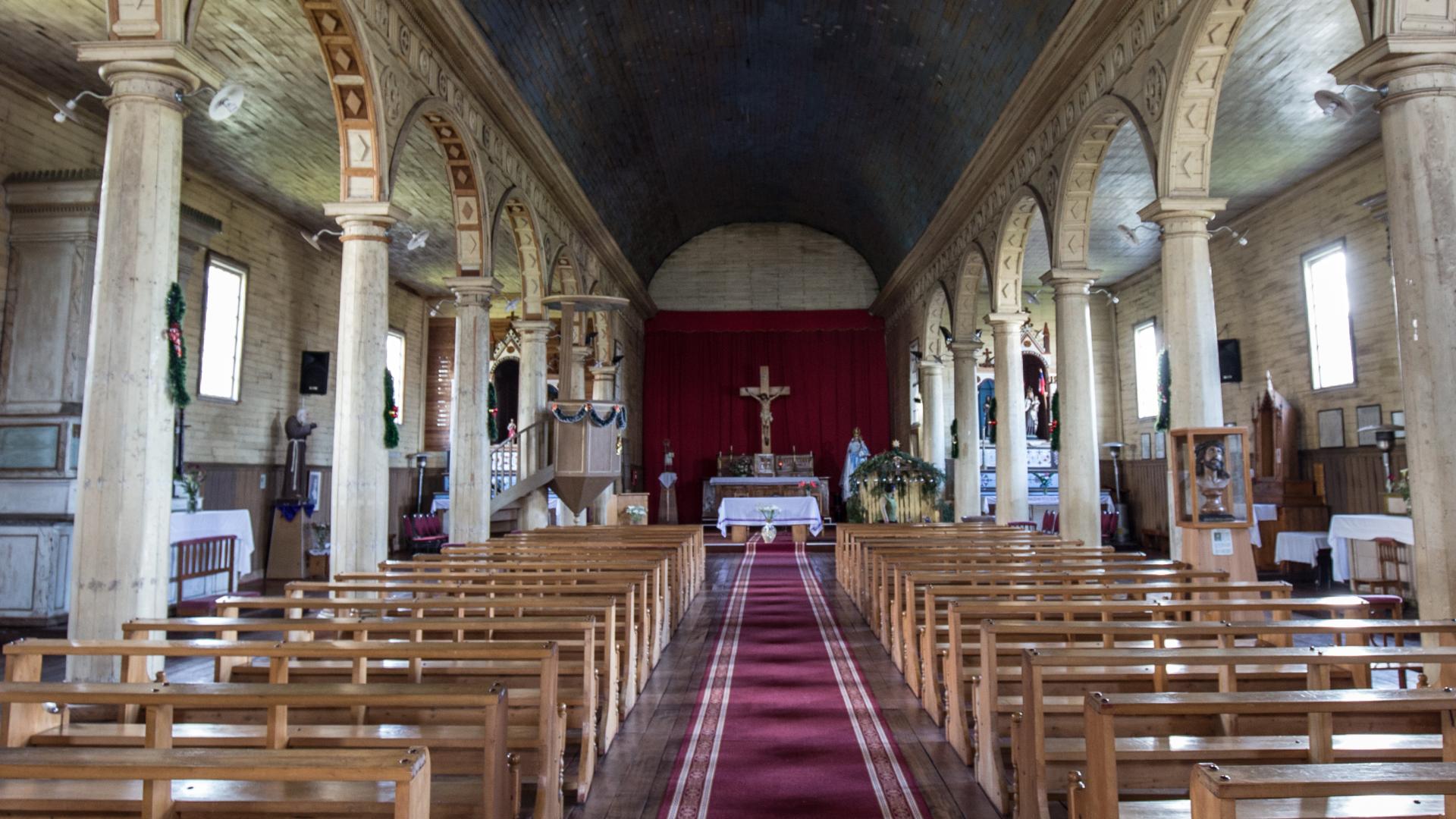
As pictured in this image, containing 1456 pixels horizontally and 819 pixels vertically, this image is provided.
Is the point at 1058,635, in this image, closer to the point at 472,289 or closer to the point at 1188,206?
the point at 1188,206

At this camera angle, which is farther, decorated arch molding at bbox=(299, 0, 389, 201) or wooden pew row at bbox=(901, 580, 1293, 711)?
decorated arch molding at bbox=(299, 0, 389, 201)

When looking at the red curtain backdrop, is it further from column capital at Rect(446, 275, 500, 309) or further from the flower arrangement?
the flower arrangement

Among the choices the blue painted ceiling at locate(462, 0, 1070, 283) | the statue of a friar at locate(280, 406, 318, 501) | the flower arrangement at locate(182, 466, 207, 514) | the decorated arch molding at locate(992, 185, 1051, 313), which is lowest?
the flower arrangement at locate(182, 466, 207, 514)

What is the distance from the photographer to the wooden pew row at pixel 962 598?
13.7 feet

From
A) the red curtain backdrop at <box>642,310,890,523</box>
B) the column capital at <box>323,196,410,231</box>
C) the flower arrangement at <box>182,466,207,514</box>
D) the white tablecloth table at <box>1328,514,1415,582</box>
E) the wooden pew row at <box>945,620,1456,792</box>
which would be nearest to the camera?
the wooden pew row at <box>945,620,1456,792</box>

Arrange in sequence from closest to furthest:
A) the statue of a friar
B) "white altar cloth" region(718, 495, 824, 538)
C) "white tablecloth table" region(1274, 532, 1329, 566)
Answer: "white tablecloth table" region(1274, 532, 1329, 566) → the statue of a friar → "white altar cloth" region(718, 495, 824, 538)

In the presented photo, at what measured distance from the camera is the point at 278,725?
2.36m

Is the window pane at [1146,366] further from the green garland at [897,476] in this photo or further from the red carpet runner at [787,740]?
the red carpet runner at [787,740]

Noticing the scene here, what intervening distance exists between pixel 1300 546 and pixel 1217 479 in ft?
17.6

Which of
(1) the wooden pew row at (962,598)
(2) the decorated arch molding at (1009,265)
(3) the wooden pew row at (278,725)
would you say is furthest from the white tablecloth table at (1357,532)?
(3) the wooden pew row at (278,725)

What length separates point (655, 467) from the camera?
67.8 ft

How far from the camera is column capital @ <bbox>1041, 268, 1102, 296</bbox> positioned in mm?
9328

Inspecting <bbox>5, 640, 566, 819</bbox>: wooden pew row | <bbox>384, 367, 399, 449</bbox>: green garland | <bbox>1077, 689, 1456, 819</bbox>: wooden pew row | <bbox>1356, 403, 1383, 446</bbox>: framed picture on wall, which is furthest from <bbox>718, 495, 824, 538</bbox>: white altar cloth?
<bbox>5, 640, 566, 819</bbox>: wooden pew row

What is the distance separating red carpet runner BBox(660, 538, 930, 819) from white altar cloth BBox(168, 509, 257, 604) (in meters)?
5.48
